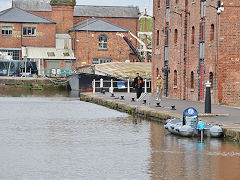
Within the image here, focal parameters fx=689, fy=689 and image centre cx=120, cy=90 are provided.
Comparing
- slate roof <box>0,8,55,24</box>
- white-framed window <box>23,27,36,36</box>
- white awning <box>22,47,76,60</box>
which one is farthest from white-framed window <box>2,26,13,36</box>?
white awning <box>22,47,76,60</box>

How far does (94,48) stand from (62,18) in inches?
374

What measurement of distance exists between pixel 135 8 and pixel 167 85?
6966 centimetres

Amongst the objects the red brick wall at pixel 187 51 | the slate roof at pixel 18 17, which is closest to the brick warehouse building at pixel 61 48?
the slate roof at pixel 18 17

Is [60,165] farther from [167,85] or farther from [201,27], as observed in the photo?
[167,85]

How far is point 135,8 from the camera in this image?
118 meters

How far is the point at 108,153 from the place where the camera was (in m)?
19.1

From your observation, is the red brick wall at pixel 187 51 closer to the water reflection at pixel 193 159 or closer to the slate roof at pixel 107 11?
the water reflection at pixel 193 159

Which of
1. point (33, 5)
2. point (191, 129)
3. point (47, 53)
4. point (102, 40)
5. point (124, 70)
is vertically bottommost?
point (191, 129)

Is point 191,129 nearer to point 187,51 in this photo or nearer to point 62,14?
point 187,51

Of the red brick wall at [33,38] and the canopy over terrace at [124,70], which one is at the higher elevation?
the red brick wall at [33,38]

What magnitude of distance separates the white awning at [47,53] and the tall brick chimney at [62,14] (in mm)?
6737

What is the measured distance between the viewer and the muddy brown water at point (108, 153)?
1568 cm

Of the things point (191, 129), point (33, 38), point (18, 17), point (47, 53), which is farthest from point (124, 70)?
point (191, 129)

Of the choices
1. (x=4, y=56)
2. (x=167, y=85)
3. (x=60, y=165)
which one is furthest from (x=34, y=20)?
(x=60, y=165)
